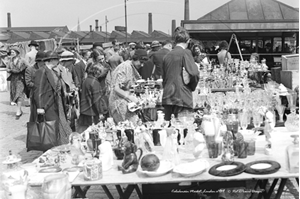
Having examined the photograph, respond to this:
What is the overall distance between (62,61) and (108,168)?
5831mm

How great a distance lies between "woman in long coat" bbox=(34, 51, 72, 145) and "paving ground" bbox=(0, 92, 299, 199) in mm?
854

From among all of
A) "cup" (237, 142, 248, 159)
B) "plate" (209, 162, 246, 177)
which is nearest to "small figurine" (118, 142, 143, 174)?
"plate" (209, 162, 246, 177)

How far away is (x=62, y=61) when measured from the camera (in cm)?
799

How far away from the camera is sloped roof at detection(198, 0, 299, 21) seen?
37.2 ft

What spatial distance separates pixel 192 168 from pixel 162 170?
20 centimetres

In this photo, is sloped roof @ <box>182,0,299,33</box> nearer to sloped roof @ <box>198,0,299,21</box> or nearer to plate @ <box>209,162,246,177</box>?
sloped roof @ <box>198,0,299,21</box>

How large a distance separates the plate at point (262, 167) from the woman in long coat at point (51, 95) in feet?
8.84

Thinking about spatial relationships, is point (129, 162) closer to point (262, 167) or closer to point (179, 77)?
point (262, 167)

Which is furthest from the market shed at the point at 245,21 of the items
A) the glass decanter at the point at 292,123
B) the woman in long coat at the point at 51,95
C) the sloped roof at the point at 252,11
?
the glass decanter at the point at 292,123

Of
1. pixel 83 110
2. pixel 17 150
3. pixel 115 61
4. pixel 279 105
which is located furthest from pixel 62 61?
pixel 279 105

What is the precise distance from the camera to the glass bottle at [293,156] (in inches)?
83.8

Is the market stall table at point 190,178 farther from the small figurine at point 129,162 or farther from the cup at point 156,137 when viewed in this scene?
the cup at point 156,137

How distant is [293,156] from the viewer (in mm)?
2195

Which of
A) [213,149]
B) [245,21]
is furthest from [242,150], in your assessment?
[245,21]
